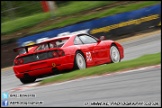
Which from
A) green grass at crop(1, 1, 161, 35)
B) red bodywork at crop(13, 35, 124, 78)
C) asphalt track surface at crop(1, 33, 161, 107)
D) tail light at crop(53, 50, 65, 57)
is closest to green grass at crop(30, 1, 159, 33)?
green grass at crop(1, 1, 161, 35)

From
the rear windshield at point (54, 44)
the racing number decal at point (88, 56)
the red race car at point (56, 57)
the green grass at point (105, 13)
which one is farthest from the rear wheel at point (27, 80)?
the green grass at point (105, 13)

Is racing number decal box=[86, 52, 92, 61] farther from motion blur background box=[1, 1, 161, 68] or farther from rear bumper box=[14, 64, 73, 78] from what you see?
motion blur background box=[1, 1, 161, 68]

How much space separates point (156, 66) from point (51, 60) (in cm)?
305

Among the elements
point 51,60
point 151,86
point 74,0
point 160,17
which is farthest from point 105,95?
point 74,0

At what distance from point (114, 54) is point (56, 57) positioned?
7.48 ft

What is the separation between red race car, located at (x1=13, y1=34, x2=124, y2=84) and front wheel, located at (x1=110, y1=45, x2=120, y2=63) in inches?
21.3

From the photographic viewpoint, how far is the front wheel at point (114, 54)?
12.6 metres

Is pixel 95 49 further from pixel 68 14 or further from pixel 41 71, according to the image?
pixel 68 14

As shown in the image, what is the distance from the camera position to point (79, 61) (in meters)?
11.4

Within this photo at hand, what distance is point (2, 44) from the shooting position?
22.2 metres

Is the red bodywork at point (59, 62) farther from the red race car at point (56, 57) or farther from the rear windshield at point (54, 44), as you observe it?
the rear windshield at point (54, 44)

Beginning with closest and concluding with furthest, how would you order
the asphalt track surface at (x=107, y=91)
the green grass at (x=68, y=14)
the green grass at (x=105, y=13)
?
1. the asphalt track surface at (x=107, y=91)
2. the green grass at (x=105, y=13)
3. the green grass at (x=68, y=14)

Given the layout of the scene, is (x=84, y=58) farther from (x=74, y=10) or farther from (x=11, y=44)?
(x=74, y=10)

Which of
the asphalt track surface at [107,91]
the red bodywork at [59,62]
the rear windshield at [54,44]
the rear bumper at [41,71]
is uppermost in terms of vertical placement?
the rear windshield at [54,44]
